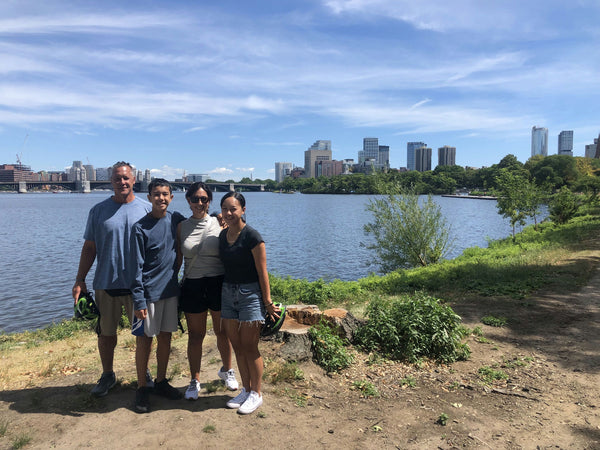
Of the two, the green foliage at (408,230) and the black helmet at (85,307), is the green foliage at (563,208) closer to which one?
the green foliage at (408,230)

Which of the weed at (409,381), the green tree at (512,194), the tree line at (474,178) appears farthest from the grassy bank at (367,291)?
the green tree at (512,194)

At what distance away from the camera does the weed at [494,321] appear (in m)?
7.12

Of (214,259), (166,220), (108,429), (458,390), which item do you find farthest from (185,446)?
(458,390)

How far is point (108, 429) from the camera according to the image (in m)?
3.86

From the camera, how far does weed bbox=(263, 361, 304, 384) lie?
4.89 metres

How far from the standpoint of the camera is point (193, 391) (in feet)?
14.6

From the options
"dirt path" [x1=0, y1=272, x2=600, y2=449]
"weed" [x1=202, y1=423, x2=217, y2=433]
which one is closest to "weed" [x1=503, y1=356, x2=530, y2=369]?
"dirt path" [x1=0, y1=272, x2=600, y2=449]

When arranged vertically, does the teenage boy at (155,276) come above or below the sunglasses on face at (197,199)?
below

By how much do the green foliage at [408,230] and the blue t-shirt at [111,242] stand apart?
1493 cm

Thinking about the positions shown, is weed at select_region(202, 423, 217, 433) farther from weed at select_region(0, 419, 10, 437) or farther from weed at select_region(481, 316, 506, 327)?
weed at select_region(481, 316, 506, 327)

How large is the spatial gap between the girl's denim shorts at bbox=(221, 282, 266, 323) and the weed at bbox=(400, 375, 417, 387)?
2157mm

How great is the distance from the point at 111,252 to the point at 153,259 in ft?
1.44

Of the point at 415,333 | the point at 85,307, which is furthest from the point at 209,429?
the point at 415,333

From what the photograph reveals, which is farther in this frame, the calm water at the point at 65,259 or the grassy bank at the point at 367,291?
the calm water at the point at 65,259
